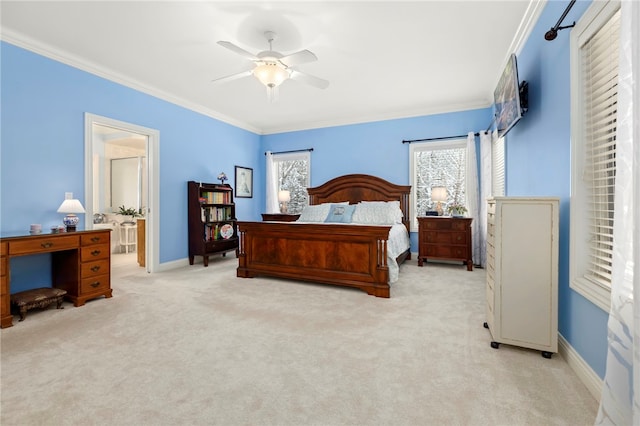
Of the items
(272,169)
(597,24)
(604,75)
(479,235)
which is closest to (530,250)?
(604,75)

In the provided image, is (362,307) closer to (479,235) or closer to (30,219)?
(479,235)

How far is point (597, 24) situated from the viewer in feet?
5.45

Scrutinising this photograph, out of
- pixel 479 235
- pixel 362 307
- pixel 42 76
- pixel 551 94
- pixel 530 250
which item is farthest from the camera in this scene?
pixel 479 235

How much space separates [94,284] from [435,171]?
5227 millimetres

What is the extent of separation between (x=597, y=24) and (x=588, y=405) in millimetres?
2002

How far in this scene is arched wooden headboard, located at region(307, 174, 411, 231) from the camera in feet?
18.2

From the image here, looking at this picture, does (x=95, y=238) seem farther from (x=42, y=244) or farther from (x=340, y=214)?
(x=340, y=214)

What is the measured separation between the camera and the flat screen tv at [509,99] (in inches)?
106

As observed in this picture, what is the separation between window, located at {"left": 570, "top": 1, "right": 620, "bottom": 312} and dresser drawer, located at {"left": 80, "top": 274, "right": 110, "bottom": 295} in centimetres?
423

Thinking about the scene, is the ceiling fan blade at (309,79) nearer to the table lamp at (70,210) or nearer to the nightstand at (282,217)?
the table lamp at (70,210)

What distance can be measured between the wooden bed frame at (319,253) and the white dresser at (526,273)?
134 centimetres

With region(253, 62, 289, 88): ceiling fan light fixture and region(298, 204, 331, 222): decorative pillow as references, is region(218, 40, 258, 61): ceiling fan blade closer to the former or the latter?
region(253, 62, 289, 88): ceiling fan light fixture

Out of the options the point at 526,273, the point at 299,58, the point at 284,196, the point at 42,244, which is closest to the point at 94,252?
the point at 42,244

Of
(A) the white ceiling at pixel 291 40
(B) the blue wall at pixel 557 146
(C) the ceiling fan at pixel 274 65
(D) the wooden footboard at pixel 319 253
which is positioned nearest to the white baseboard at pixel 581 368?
(B) the blue wall at pixel 557 146
